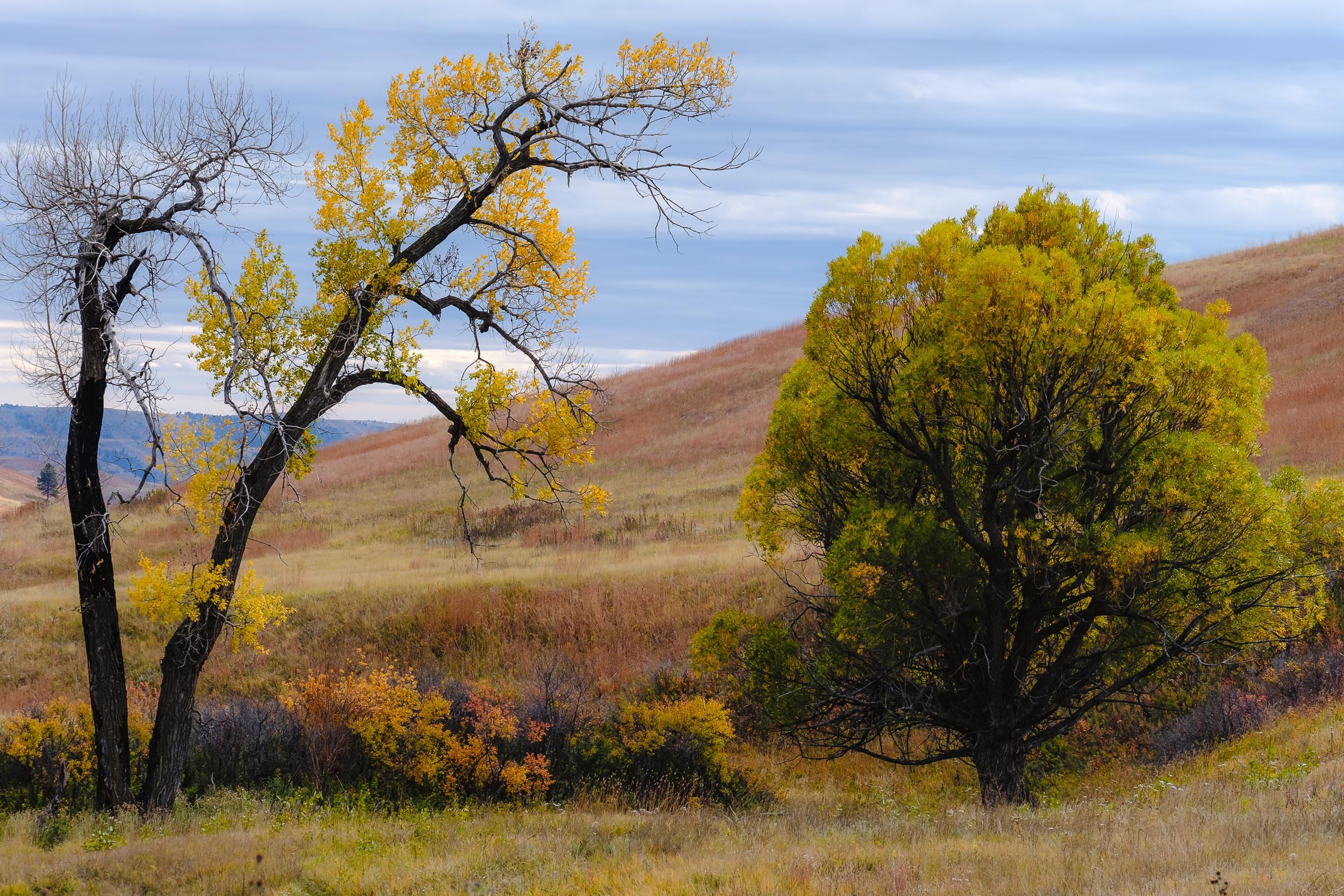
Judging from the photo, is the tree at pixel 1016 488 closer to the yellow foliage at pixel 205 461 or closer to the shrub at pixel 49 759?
the yellow foliage at pixel 205 461

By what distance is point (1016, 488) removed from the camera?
12.8 metres


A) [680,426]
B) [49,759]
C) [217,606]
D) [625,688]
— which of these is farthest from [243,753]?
[680,426]

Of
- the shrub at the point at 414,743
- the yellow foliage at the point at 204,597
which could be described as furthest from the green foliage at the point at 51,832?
the shrub at the point at 414,743

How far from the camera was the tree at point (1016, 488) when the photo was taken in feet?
40.6

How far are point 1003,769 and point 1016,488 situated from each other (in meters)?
4.48

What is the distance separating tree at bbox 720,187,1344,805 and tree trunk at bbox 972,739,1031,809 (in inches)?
1.3

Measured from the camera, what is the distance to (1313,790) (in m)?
10.3

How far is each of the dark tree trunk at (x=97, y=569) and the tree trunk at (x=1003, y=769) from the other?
12.7m

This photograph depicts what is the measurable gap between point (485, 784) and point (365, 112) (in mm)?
11301

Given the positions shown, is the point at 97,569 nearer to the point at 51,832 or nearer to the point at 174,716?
the point at 174,716

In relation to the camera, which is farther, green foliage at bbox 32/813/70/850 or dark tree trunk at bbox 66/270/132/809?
dark tree trunk at bbox 66/270/132/809

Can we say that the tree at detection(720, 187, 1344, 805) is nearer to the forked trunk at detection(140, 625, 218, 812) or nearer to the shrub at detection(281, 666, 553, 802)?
the shrub at detection(281, 666, 553, 802)

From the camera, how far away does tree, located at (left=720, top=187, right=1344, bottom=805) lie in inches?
488

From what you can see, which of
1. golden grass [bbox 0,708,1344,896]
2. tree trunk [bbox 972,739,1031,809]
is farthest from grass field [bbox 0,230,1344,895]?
tree trunk [bbox 972,739,1031,809]
